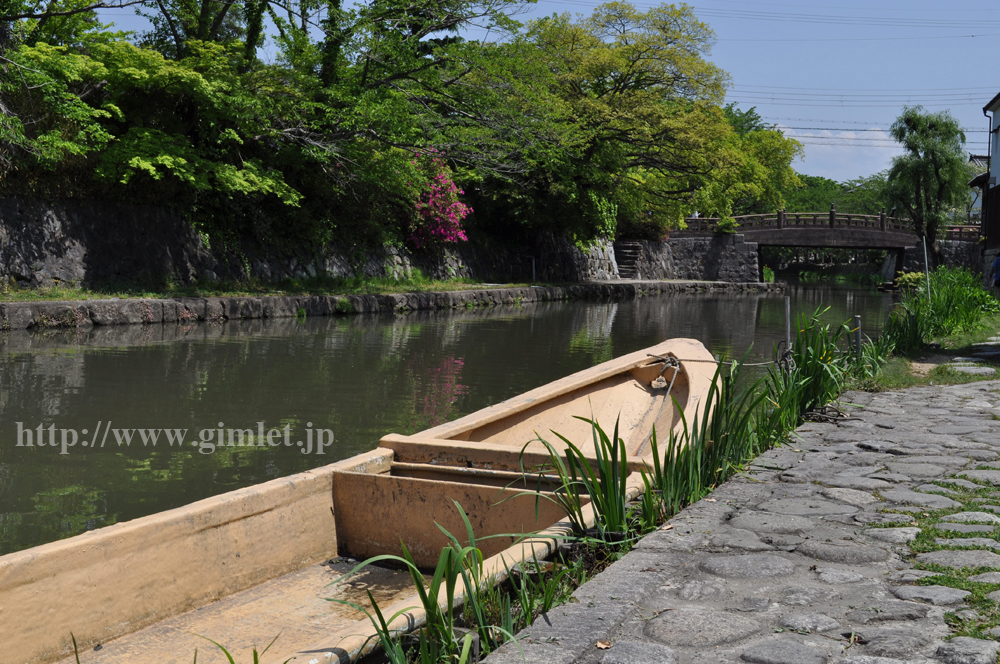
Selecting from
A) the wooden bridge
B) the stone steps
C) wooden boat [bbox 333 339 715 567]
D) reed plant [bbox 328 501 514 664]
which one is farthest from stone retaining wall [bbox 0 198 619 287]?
the wooden bridge

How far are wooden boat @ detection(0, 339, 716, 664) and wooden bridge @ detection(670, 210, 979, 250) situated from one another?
39883mm

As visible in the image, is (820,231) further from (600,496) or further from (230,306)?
(600,496)

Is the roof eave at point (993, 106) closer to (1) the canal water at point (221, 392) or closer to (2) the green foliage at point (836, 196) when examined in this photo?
(1) the canal water at point (221, 392)

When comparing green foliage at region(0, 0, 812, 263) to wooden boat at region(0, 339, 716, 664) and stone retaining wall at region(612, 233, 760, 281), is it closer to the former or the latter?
wooden boat at region(0, 339, 716, 664)

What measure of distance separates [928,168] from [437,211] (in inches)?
1215

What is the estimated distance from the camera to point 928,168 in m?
43.1

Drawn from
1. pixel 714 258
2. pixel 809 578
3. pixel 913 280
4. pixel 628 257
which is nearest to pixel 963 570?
pixel 809 578

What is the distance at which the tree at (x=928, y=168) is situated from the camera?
141 feet

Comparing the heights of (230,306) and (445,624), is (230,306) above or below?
above

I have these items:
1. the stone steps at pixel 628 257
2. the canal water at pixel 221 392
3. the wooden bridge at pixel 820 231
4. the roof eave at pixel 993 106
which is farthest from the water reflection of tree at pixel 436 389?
the wooden bridge at pixel 820 231

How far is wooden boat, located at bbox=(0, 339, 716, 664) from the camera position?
238 centimetres

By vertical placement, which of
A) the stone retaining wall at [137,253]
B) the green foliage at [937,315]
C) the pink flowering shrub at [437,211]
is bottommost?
the green foliage at [937,315]

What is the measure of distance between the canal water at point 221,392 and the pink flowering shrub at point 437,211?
6719 millimetres

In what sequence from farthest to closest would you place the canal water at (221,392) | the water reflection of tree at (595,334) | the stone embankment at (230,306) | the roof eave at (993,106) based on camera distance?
the roof eave at (993,106), the stone embankment at (230,306), the water reflection of tree at (595,334), the canal water at (221,392)
